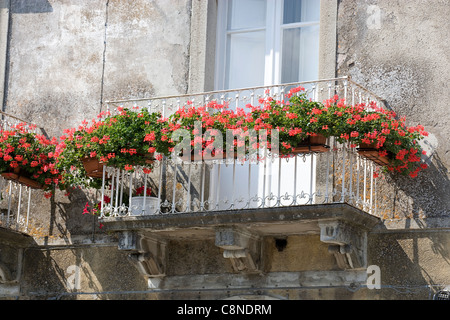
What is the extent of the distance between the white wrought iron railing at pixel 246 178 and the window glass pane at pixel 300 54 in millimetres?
149

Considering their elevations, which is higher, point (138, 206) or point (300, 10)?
point (300, 10)

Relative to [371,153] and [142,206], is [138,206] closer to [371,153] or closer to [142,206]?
[142,206]

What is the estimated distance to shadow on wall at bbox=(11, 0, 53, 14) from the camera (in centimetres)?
1214

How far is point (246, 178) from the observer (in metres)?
10.8

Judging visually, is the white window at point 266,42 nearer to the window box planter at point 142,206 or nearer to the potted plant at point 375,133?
the potted plant at point 375,133

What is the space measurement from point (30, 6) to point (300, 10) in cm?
327

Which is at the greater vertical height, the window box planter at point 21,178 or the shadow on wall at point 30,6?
the shadow on wall at point 30,6

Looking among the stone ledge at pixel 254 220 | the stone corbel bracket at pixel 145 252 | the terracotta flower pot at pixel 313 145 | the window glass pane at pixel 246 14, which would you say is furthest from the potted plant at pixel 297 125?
the window glass pane at pixel 246 14

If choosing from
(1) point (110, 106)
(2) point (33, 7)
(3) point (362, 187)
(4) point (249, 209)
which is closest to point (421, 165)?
(3) point (362, 187)

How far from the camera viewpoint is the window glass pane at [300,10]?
11.0 m

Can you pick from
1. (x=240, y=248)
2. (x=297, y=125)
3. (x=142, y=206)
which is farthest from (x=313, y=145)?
(x=142, y=206)

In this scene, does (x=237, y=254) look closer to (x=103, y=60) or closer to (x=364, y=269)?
(x=364, y=269)

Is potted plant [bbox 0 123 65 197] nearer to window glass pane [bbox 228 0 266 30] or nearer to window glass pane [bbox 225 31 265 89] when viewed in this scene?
window glass pane [bbox 225 31 265 89]

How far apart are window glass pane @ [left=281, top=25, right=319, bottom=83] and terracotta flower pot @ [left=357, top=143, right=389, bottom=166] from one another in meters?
1.44
